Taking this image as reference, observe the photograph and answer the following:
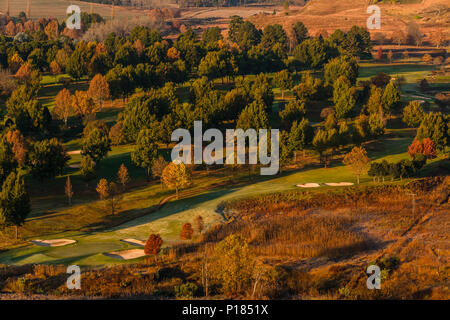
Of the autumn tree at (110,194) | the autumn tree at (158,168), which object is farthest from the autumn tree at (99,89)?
the autumn tree at (110,194)

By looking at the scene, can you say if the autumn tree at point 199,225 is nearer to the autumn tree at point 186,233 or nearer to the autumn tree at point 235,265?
the autumn tree at point 186,233

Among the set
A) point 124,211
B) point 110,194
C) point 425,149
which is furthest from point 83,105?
point 425,149

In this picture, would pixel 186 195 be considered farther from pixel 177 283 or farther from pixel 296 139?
pixel 177 283

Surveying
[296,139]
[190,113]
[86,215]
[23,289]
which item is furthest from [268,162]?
[23,289]
